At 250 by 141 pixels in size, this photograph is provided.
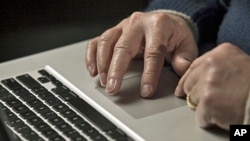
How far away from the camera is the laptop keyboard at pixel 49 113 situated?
0.80 metres

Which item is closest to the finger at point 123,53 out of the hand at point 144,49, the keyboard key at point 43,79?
the hand at point 144,49

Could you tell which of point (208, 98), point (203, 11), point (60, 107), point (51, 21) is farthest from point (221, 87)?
point (51, 21)

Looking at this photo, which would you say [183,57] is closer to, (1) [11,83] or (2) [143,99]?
(2) [143,99]

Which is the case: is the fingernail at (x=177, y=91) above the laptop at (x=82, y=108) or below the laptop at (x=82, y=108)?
above

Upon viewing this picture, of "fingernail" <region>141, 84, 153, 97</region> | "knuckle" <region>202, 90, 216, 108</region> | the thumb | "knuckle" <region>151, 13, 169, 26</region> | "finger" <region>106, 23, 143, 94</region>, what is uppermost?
"knuckle" <region>151, 13, 169, 26</region>

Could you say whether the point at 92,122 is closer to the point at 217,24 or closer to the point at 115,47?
the point at 115,47

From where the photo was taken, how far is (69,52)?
1.05 meters

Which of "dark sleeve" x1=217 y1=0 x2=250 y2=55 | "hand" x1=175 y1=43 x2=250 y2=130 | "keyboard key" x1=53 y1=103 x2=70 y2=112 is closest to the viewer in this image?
"hand" x1=175 y1=43 x2=250 y2=130

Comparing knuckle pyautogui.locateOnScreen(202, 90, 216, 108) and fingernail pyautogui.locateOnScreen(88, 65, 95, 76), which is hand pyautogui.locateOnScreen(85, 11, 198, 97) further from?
knuckle pyautogui.locateOnScreen(202, 90, 216, 108)

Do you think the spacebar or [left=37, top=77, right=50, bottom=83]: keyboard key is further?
[left=37, top=77, right=50, bottom=83]: keyboard key

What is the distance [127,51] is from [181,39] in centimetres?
10

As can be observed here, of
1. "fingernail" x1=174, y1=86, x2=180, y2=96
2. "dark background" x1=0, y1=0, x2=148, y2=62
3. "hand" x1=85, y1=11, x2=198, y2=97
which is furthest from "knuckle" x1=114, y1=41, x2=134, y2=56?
"dark background" x1=0, y1=0, x2=148, y2=62

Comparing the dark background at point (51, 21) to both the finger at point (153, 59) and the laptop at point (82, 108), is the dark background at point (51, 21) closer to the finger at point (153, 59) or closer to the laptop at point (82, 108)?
the laptop at point (82, 108)

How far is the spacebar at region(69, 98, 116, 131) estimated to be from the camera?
812 millimetres
